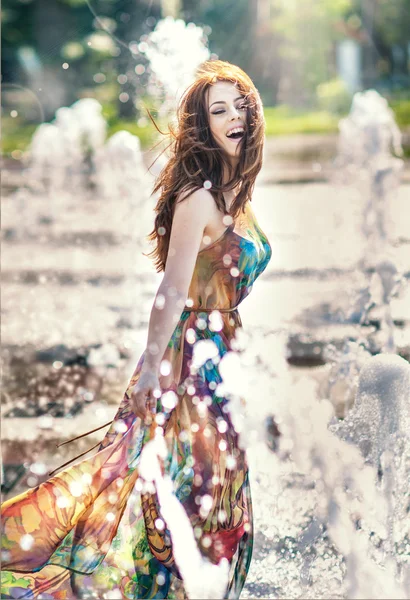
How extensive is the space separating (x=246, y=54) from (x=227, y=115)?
21391 millimetres

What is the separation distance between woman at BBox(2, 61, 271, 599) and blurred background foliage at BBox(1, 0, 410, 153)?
18.1 meters

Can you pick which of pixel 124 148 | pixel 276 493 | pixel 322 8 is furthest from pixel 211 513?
pixel 322 8

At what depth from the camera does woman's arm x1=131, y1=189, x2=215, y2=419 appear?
2.12 m

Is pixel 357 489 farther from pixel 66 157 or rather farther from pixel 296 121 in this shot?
pixel 296 121

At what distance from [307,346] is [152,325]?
374 cm

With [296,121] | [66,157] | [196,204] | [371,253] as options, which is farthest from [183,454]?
[296,121]

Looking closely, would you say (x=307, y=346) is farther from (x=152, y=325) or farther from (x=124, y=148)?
(x=124, y=148)

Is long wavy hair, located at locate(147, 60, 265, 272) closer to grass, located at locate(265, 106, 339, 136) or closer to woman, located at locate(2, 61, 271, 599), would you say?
woman, located at locate(2, 61, 271, 599)

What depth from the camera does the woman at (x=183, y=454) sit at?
222 centimetres

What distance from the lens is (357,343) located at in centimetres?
556

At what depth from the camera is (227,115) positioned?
2.25 metres

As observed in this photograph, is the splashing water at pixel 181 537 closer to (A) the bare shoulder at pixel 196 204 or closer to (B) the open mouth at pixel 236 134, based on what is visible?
(A) the bare shoulder at pixel 196 204

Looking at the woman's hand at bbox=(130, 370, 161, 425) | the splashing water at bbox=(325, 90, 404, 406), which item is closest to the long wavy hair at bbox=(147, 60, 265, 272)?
the woman's hand at bbox=(130, 370, 161, 425)

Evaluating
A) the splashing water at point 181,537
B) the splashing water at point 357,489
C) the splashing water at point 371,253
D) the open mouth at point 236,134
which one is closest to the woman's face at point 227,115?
the open mouth at point 236,134
